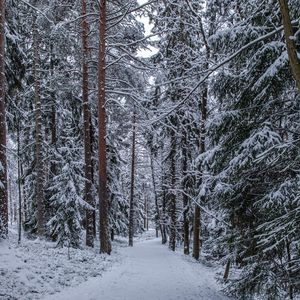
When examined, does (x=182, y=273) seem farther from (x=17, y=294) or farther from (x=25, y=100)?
(x=25, y=100)

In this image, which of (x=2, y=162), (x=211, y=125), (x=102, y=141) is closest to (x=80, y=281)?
(x=2, y=162)

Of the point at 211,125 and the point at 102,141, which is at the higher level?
the point at 102,141

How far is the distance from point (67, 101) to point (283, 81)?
1410cm

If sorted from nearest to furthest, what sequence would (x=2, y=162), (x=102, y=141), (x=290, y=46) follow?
(x=290, y=46)
(x=2, y=162)
(x=102, y=141)

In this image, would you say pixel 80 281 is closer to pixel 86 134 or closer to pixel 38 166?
pixel 38 166

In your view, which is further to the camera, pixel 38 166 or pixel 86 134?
pixel 86 134

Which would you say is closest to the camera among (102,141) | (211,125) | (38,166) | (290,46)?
(290,46)

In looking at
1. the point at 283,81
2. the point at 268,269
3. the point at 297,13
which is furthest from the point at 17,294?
the point at 297,13

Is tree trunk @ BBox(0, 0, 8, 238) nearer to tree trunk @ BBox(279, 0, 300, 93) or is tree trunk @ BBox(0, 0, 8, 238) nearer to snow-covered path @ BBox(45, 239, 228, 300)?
snow-covered path @ BBox(45, 239, 228, 300)

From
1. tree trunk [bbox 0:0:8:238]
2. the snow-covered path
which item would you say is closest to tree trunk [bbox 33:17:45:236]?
tree trunk [bbox 0:0:8:238]

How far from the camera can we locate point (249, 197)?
304 inches

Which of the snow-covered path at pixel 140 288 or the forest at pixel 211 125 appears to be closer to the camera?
the forest at pixel 211 125

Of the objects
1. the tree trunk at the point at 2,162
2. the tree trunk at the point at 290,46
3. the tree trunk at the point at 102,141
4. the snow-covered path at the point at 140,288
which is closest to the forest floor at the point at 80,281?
the snow-covered path at the point at 140,288

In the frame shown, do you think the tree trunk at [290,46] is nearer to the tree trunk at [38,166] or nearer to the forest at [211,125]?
the forest at [211,125]
